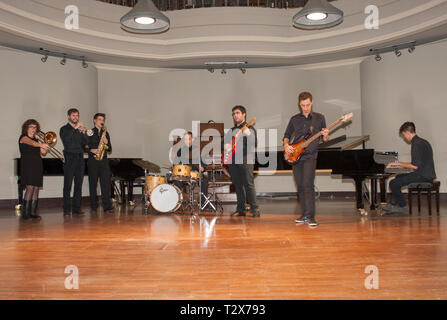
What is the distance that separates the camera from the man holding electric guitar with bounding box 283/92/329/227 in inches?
186

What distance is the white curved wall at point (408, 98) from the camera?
8805mm

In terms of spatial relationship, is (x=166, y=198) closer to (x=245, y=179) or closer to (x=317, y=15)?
(x=245, y=179)

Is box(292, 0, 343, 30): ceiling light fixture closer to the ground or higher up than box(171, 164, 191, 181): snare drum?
higher up

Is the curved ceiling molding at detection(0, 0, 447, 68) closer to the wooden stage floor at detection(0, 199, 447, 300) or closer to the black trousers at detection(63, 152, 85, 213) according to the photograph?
the black trousers at detection(63, 152, 85, 213)

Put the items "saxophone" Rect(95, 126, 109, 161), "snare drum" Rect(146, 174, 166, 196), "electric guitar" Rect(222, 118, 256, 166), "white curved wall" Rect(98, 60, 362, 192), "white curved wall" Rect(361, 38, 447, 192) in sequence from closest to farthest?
"electric guitar" Rect(222, 118, 256, 166)
"snare drum" Rect(146, 174, 166, 196)
"saxophone" Rect(95, 126, 109, 161)
"white curved wall" Rect(361, 38, 447, 192)
"white curved wall" Rect(98, 60, 362, 192)

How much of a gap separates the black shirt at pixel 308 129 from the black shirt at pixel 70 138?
3458mm

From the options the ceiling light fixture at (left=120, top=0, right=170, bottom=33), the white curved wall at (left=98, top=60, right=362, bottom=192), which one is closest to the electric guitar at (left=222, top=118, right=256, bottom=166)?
the ceiling light fixture at (left=120, top=0, right=170, bottom=33)

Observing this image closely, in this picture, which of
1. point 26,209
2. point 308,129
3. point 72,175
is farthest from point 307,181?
point 26,209

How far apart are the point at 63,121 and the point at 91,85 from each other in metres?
1.21

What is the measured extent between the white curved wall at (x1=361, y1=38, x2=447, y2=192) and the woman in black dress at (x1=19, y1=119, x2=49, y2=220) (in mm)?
7236

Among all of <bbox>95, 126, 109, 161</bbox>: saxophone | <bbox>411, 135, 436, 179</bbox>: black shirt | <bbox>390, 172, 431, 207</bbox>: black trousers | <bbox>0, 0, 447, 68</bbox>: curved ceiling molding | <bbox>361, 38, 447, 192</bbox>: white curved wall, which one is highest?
<bbox>0, 0, 447, 68</bbox>: curved ceiling molding
